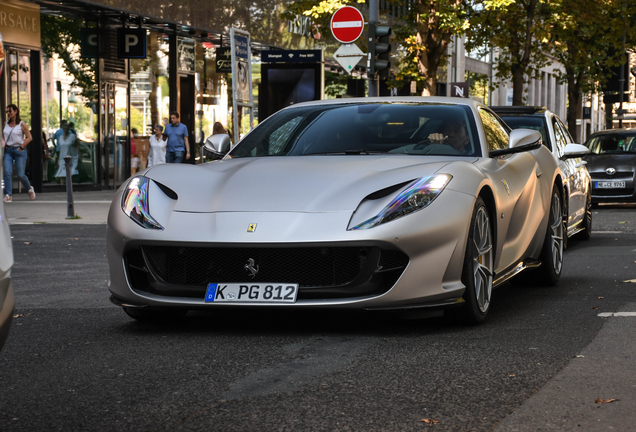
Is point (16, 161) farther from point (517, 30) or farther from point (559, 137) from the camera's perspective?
point (517, 30)

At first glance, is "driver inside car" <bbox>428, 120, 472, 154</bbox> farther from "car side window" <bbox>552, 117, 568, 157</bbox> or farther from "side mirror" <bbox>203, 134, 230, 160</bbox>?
"car side window" <bbox>552, 117, 568, 157</bbox>

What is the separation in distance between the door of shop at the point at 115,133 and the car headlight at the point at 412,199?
19736 mm

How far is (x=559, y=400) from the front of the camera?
399cm

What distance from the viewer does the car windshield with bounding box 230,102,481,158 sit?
639 centimetres

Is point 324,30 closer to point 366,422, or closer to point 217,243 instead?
point 217,243

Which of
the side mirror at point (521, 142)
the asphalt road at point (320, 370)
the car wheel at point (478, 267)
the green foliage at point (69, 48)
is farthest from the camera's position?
the green foliage at point (69, 48)

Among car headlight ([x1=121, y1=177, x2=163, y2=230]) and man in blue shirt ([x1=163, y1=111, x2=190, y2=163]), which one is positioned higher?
car headlight ([x1=121, y1=177, x2=163, y2=230])

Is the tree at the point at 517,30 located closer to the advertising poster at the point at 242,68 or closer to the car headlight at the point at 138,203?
the advertising poster at the point at 242,68

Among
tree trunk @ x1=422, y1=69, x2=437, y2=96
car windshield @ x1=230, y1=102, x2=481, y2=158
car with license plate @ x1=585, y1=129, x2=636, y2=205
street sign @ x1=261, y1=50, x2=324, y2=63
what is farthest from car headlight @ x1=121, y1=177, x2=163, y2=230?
tree trunk @ x1=422, y1=69, x2=437, y2=96

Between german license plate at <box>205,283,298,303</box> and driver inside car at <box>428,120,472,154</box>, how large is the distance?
1632mm

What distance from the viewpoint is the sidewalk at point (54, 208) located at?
48.9 feet

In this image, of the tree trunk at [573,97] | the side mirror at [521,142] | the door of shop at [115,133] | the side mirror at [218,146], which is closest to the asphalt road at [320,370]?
the side mirror at [521,142]

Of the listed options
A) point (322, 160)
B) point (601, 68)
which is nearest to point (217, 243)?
point (322, 160)

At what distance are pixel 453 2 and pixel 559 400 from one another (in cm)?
2129
